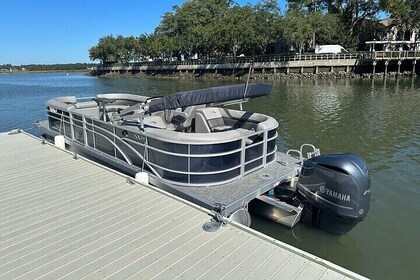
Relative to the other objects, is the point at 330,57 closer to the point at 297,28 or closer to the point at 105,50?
the point at 297,28

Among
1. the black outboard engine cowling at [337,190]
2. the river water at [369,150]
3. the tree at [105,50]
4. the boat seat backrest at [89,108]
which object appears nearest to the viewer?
the black outboard engine cowling at [337,190]

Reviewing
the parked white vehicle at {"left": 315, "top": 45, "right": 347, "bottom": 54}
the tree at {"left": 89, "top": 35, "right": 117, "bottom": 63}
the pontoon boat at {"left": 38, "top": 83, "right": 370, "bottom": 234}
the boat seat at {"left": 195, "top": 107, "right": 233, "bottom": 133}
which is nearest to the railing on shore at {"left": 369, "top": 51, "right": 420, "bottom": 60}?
the parked white vehicle at {"left": 315, "top": 45, "right": 347, "bottom": 54}

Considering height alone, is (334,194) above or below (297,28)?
below

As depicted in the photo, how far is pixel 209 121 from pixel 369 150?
7438 mm

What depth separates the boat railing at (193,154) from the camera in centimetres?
619

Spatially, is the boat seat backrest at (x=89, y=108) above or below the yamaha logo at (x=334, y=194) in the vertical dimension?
above

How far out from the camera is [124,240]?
14.6 ft

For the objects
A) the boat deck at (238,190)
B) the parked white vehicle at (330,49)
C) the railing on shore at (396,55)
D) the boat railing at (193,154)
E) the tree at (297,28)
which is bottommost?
the boat deck at (238,190)

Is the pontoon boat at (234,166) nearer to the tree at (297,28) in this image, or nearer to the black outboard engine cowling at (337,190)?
the black outboard engine cowling at (337,190)

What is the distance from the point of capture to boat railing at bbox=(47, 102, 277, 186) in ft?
20.3

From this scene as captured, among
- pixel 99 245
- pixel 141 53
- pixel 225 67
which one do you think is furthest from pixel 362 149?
pixel 141 53

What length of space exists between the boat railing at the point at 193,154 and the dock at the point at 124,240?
24.1 inches

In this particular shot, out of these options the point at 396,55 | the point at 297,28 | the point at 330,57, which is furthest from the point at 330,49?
the point at 396,55

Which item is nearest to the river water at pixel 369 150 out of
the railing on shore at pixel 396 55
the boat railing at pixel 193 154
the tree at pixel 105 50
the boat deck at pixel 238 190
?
the boat deck at pixel 238 190
